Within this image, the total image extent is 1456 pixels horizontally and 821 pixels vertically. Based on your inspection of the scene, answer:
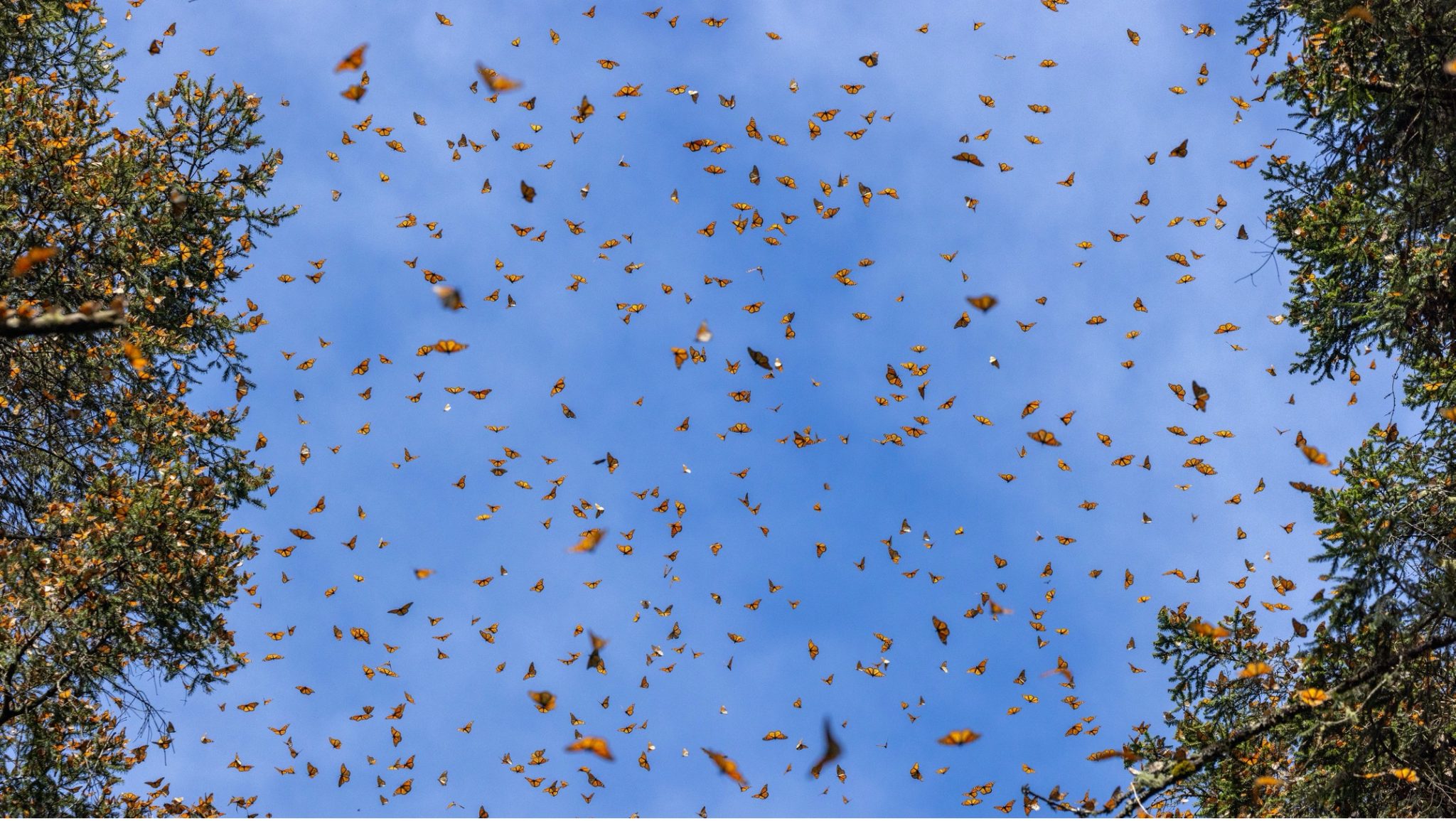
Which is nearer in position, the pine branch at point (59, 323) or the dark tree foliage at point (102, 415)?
the pine branch at point (59, 323)

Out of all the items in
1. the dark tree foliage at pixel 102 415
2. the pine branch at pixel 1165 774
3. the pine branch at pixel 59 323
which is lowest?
the pine branch at pixel 1165 774

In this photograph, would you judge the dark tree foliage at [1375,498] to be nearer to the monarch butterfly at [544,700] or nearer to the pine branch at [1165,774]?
the pine branch at [1165,774]

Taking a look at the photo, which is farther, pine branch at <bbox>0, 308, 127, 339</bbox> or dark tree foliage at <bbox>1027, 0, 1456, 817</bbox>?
dark tree foliage at <bbox>1027, 0, 1456, 817</bbox>

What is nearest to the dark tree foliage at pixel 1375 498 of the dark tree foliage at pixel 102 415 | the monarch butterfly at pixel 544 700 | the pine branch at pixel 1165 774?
the pine branch at pixel 1165 774

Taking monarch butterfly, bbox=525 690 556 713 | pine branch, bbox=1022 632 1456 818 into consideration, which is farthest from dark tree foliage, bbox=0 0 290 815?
pine branch, bbox=1022 632 1456 818

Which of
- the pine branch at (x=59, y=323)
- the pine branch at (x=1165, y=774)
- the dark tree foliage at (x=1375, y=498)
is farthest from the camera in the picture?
the dark tree foliage at (x=1375, y=498)

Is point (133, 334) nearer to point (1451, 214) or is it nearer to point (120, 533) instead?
point (120, 533)

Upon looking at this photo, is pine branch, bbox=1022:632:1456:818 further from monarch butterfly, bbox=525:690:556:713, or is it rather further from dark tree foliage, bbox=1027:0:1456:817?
monarch butterfly, bbox=525:690:556:713

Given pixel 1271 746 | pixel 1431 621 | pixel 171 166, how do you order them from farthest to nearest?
1. pixel 171 166
2. pixel 1271 746
3. pixel 1431 621

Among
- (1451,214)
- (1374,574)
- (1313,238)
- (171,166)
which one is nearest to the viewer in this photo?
(1374,574)

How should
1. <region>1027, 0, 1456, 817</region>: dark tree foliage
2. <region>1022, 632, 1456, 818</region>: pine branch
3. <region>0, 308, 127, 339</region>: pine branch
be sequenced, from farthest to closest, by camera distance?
<region>1027, 0, 1456, 817</region>: dark tree foliage
<region>1022, 632, 1456, 818</region>: pine branch
<region>0, 308, 127, 339</region>: pine branch

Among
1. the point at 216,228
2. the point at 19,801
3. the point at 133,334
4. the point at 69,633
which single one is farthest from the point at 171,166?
the point at 19,801
